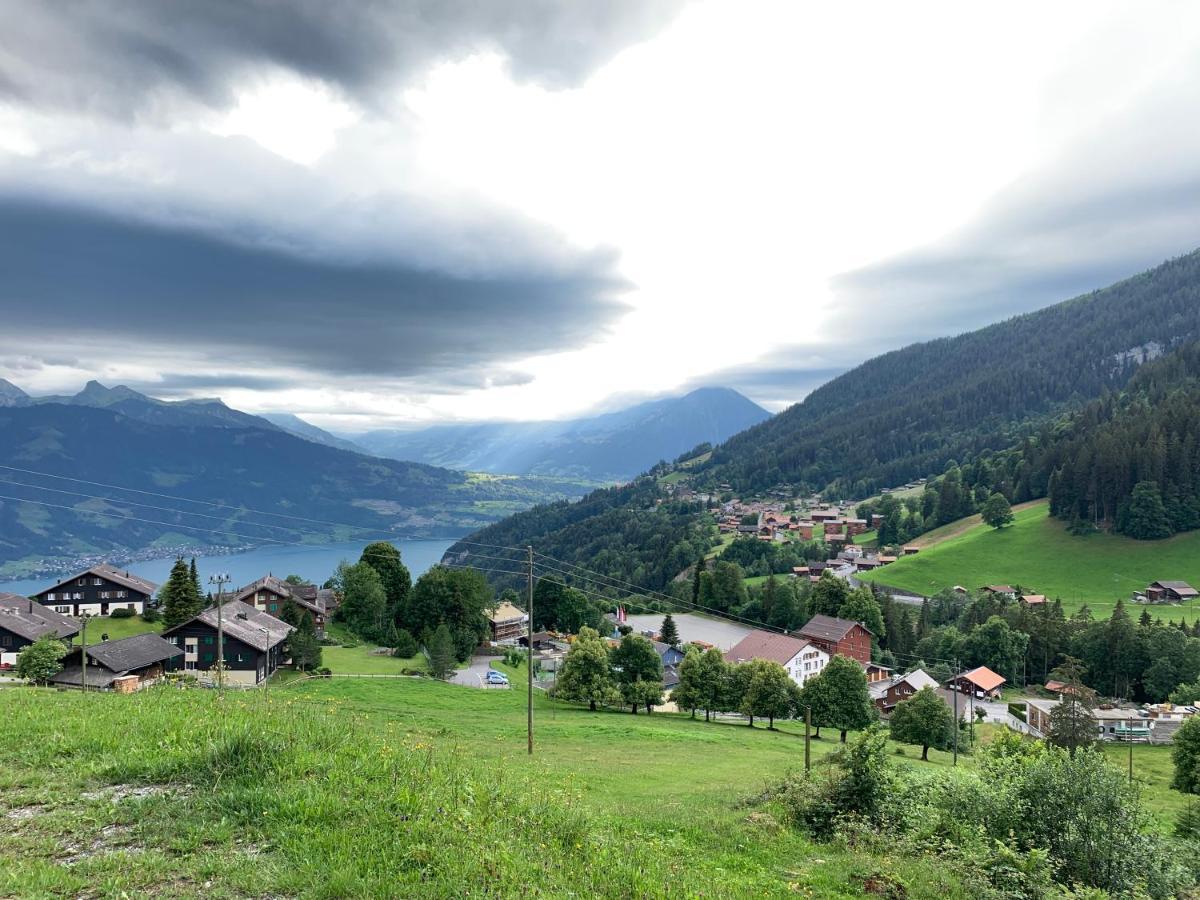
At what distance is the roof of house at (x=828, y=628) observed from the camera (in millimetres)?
74000

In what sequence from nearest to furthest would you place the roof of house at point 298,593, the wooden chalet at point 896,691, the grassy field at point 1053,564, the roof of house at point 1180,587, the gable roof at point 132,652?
the gable roof at point 132,652 → the roof of house at point 298,593 → the wooden chalet at point 896,691 → the roof of house at point 1180,587 → the grassy field at point 1053,564

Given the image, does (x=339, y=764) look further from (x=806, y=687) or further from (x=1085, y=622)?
(x=1085, y=622)

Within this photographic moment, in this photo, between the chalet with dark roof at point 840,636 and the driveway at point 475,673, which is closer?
the driveway at point 475,673

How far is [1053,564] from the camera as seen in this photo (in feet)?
332

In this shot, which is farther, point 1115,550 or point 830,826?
point 1115,550

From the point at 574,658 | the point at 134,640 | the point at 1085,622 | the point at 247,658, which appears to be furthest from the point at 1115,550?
the point at 134,640

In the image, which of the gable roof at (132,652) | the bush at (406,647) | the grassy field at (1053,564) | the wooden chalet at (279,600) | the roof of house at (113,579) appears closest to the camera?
the gable roof at (132,652)

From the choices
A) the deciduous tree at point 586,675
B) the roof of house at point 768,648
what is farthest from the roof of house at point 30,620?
the roof of house at point 768,648

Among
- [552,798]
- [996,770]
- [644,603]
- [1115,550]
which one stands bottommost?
[644,603]

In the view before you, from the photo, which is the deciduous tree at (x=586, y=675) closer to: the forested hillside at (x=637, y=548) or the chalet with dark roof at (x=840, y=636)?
the chalet with dark roof at (x=840, y=636)

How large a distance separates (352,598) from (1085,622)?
3348 inches

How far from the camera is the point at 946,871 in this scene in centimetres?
1155

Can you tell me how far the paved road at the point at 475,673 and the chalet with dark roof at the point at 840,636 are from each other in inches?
1555

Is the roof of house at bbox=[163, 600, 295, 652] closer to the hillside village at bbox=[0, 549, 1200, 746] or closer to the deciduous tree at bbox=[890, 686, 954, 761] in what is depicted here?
the hillside village at bbox=[0, 549, 1200, 746]
